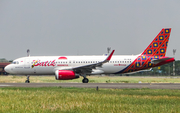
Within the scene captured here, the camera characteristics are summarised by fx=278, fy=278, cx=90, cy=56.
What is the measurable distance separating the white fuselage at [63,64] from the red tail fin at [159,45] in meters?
2.18

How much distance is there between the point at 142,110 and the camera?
11.7 m

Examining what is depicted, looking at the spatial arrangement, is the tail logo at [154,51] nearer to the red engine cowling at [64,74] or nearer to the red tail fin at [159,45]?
the red tail fin at [159,45]

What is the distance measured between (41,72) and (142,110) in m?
27.0

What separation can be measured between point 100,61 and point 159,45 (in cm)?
827

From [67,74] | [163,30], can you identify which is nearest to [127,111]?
[67,74]

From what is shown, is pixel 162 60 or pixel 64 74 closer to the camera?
pixel 64 74

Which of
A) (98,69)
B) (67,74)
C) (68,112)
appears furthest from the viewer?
(98,69)

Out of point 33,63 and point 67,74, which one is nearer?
point 67,74

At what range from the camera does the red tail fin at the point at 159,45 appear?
37.5 meters

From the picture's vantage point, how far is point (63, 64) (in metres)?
37.0

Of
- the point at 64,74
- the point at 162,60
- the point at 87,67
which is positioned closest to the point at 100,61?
the point at 87,67

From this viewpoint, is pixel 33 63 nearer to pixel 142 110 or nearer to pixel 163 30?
pixel 163 30

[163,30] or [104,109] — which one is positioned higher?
[163,30]

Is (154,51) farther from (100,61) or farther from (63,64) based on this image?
(63,64)
